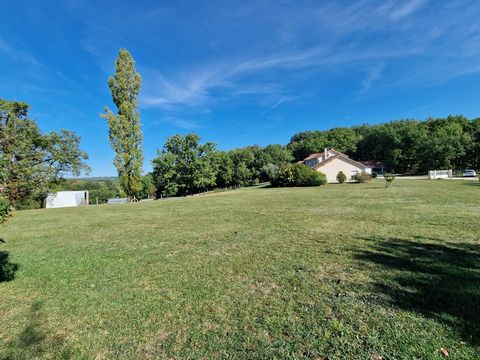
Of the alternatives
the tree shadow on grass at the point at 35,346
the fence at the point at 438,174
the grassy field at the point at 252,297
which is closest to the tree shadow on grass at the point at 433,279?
the grassy field at the point at 252,297

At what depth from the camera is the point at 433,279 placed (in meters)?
3.78

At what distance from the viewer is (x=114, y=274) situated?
4570 millimetres

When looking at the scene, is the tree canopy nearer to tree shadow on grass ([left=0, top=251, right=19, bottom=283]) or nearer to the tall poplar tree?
the tall poplar tree

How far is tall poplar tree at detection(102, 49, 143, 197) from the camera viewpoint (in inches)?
965

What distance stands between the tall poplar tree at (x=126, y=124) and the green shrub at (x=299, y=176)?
17242 mm

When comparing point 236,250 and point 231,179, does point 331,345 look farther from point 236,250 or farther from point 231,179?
point 231,179

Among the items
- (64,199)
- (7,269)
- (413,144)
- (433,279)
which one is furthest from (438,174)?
(64,199)

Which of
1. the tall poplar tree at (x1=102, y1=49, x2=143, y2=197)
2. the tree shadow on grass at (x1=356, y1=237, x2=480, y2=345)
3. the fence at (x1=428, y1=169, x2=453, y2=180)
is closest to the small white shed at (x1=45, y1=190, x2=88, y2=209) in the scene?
the tall poplar tree at (x1=102, y1=49, x2=143, y2=197)

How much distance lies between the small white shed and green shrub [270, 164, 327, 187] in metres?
24.7

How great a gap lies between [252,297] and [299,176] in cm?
2705

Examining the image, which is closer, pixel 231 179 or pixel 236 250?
pixel 236 250

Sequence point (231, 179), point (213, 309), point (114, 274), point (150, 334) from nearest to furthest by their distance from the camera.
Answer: point (150, 334)
point (213, 309)
point (114, 274)
point (231, 179)

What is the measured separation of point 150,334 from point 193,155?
4097cm

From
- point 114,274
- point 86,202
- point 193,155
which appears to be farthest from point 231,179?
point 114,274
